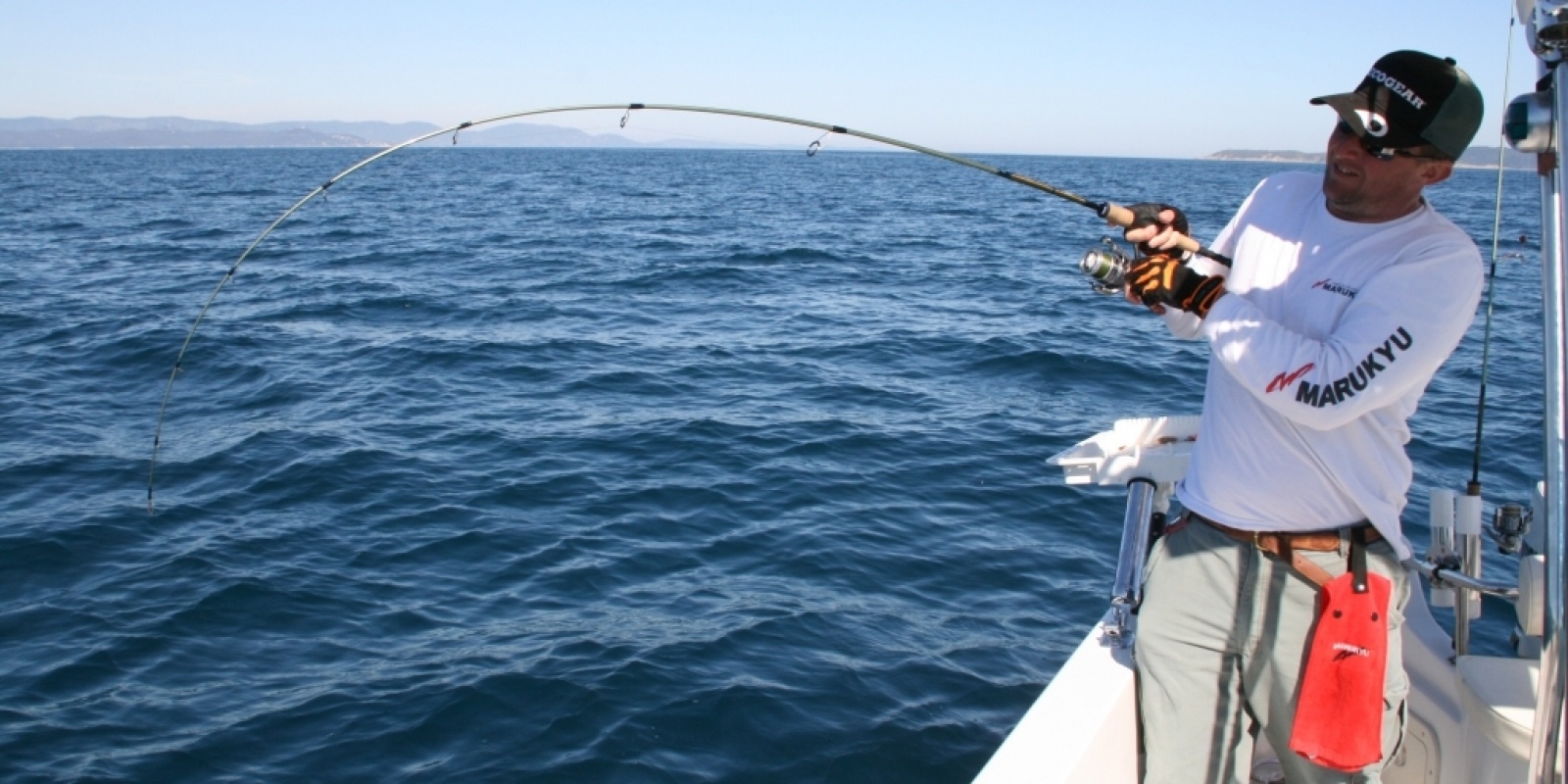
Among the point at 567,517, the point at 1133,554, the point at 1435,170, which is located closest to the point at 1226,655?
the point at 1133,554

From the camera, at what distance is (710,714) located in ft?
15.3

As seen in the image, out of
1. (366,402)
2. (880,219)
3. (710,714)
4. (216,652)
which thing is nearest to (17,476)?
(366,402)

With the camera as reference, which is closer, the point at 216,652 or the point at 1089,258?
the point at 1089,258

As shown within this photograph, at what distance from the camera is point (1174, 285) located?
2.39 meters

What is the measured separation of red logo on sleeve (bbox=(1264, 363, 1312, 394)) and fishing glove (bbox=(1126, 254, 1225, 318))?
0.71 ft

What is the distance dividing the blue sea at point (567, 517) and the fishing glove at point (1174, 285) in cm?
245

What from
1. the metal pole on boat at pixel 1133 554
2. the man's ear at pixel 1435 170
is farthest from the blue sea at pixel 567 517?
the man's ear at pixel 1435 170

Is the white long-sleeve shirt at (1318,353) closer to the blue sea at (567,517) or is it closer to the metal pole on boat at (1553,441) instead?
the metal pole on boat at (1553,441)

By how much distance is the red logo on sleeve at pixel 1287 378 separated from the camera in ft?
7.13

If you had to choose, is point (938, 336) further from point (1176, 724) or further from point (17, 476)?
point (1176, 724)

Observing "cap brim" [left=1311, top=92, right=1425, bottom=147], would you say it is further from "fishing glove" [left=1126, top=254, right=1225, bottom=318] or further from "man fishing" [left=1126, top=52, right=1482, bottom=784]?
"fishing glove" [left=1126, top=254, right=1225, bottom=318]

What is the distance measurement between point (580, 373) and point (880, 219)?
1760cm

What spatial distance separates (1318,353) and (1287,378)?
→ 0.07 meters

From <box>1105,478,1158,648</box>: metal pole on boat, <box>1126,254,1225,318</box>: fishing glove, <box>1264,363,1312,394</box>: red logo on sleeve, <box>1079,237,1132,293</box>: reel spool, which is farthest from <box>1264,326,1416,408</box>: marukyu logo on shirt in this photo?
<box>1105,478,1158,648</box>: metal pole on boat
